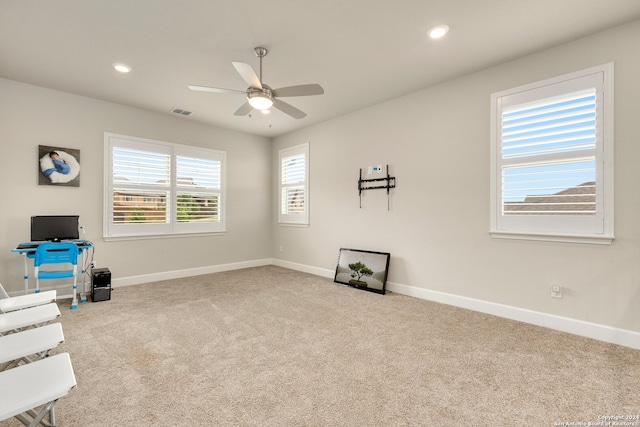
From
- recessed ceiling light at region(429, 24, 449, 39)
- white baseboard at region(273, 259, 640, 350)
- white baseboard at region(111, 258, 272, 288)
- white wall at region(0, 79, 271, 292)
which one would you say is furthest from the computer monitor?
recessed ceiling light at region(429, 24, 449, 39)

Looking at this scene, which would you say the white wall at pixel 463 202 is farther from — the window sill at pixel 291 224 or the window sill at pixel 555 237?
the window sill at pixel 291 224

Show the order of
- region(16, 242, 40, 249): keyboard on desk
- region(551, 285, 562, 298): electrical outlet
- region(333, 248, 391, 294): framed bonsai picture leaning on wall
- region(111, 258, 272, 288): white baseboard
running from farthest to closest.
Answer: region(111, 258, 272, 288): white baseboard, region(333, 248, 391, 294): framed bonsai picture leaning on wall, region(16, 242, 40, 249): keyboard on desk, region(551, 285, 562, 298): electrical outlet

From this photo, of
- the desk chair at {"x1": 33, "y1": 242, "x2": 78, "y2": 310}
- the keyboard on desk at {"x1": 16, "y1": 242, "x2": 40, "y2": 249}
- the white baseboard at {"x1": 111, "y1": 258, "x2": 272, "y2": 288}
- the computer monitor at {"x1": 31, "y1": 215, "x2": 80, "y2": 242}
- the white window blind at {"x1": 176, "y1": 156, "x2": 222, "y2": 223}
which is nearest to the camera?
the desk chair at {"x1": 33, "y1": 242, "x2": 78, "y2": 310}

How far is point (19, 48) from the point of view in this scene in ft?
10.2

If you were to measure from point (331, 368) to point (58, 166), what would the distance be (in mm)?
4621

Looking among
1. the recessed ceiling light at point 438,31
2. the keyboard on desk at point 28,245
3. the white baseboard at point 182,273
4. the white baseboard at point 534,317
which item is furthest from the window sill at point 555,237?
the keyboard on desk at point 28,245

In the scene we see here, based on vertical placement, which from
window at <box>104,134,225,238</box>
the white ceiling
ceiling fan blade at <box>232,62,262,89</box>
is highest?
the white ceiling

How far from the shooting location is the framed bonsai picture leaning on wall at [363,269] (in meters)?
4.48

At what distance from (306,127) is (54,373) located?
5279mm

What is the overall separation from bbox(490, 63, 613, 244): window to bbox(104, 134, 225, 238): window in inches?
187

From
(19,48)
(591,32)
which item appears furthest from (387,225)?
(19,48)

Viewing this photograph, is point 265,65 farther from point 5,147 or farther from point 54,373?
point 5,147

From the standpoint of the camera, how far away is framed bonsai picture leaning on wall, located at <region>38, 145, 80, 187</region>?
411 centimetres

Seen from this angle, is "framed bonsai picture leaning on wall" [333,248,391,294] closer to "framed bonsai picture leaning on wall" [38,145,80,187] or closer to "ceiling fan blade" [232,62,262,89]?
"ceiling fan blade" [232,62,262,89]
